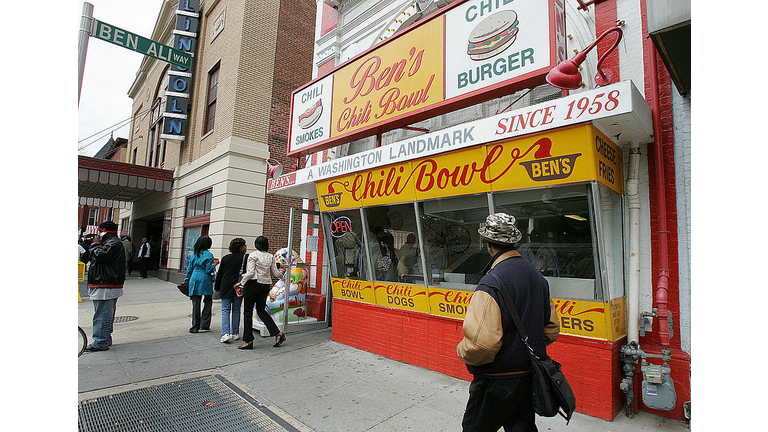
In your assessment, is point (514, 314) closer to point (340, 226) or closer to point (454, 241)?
point (454, 241)

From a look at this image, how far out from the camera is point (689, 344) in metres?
3.92

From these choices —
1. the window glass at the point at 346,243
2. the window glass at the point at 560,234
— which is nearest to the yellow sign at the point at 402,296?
the window glass at the point at 346,243

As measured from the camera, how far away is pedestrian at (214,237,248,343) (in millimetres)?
6645

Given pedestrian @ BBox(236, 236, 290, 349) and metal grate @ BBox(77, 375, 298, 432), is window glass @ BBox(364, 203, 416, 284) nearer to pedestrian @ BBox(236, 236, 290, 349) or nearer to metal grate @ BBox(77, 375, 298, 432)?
pedestrian @ BBox(236, 236, 290, 349)

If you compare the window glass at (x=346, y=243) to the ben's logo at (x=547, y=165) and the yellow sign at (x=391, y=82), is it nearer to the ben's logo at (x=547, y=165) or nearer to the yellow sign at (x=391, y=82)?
the yellow sign at (x=391, y=82)

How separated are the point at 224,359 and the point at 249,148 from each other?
8.77 meters

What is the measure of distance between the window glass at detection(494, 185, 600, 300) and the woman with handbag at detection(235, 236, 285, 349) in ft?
12.5

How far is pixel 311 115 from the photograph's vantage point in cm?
784

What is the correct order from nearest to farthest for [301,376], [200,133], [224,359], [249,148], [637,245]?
1. [637,245]
2. [301,376]
3. [224,359]
4. [249,148]
5. [200,133]

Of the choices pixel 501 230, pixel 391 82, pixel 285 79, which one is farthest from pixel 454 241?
pixel 285 79

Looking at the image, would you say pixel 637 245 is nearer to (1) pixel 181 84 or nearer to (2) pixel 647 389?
(2) pixel 647 389

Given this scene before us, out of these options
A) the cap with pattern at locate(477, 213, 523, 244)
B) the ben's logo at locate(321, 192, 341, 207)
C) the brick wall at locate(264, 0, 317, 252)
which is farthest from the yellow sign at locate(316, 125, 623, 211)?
the brick wall at locate(264, 0, 317, 252)

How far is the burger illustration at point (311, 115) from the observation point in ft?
25.2

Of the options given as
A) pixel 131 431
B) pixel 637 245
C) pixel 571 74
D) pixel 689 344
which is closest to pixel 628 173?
pixel 637 245
